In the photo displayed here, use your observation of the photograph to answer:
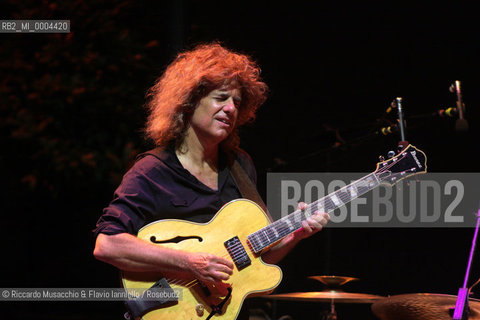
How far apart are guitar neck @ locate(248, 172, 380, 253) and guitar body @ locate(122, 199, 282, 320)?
1.6 inches

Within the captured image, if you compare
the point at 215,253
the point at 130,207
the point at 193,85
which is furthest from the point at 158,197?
the point at 193,85

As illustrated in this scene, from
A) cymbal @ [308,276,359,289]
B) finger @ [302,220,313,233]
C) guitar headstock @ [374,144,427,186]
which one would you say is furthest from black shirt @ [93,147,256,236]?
cymbal @ [308,276,359,289]

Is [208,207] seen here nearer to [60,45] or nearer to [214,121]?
[214,121]

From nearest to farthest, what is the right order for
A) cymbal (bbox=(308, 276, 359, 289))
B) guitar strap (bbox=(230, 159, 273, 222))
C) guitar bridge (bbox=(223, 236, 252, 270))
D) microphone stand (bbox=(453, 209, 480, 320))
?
microphone stand (bbox=(453, 209, 480, 320))
guitar bridge (bbox=(223, 236, 252, 270))
guitar strap (bbox=(230, 159, 273, 222))
cymbal (bbox=(308, 276, 359, 289))

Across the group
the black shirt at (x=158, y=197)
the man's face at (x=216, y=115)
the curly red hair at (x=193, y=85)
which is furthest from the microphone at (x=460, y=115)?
the black shirt at (x=158, y=197)

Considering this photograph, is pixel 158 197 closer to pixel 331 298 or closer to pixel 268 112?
pixel 331 298

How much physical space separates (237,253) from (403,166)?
0.96m

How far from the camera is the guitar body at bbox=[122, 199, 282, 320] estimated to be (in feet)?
8.14

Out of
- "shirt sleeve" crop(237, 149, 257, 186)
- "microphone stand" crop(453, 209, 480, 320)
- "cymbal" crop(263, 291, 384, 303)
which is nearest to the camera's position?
"microphone stand" crop(453, 209, 480, 320)

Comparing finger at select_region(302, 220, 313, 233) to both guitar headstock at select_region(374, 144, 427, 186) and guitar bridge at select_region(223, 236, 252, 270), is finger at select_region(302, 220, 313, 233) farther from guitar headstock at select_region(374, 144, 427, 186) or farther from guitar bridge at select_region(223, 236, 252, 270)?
guitar headstock at select_region(374, 144, 427, 186)

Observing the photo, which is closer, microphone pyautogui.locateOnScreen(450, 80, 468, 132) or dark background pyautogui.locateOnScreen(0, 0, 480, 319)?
microphone pyautogui.locateOnScreen(450, 80, 468, 132)

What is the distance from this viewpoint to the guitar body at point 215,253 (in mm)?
2480

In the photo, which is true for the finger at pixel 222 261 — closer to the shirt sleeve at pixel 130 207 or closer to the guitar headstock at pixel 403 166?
the shirt sleeve at pixel 130 207

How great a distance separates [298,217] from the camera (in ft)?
9.14
